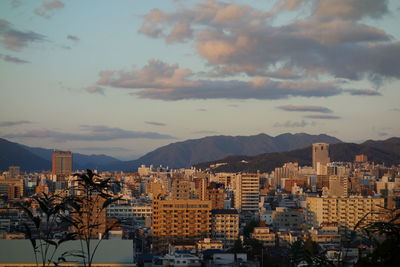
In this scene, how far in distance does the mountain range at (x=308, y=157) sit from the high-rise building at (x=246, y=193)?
46.6 meters

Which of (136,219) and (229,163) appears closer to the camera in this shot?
(136,219)

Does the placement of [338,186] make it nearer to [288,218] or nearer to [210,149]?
[288,218]

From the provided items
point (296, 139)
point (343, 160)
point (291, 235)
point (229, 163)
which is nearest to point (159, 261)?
point (291, 235)

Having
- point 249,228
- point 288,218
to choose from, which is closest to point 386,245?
point 249,228

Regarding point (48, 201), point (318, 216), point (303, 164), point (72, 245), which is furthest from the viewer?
point (303, 164)

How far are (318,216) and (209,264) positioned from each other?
18584 millimetres

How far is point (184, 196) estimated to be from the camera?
34844 millimetres

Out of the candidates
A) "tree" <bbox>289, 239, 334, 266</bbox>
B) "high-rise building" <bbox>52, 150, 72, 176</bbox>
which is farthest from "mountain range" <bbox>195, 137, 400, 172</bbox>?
"tree" <bbox>289, 239, 334, 266</bbox>

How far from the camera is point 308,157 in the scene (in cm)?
10656

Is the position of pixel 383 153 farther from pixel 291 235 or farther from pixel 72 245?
pixel 72 245

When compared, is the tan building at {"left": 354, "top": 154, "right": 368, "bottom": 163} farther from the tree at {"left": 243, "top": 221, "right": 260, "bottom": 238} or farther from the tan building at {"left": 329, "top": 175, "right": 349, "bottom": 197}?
the tree at {"left": 243, "top": 221, "right": 260, "bottom": 238}

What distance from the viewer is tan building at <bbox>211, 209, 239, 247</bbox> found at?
28.0 m

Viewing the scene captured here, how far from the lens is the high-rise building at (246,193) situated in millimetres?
→ 42906

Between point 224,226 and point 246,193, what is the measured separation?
609 inches
